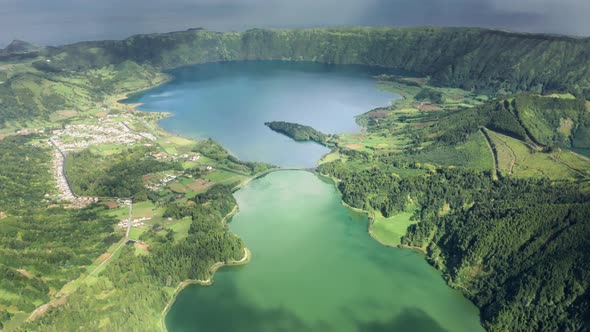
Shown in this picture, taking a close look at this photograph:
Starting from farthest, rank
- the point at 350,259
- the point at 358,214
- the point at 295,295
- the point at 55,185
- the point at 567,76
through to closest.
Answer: the point at 567,76 < the point at 55,185 < the point at 358,214 < the point at 350,259 < the point at 295,295

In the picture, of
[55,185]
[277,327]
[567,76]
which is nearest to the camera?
[277,327]

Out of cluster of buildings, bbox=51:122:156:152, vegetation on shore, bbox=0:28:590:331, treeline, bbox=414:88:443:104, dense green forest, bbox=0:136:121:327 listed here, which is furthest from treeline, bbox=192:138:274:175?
treeline, bbox=414:88:443:104

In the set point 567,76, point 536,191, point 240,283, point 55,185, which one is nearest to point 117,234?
point 240,283

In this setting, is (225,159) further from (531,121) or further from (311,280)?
(531,121)

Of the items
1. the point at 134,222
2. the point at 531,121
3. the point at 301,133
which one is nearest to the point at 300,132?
the point at 301,133

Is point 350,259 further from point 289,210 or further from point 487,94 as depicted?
point 487,94

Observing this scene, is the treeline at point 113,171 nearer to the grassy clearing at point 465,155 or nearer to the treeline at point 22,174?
the treeline at point 22,174

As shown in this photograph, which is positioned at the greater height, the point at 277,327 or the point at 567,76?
the point at 567,76
